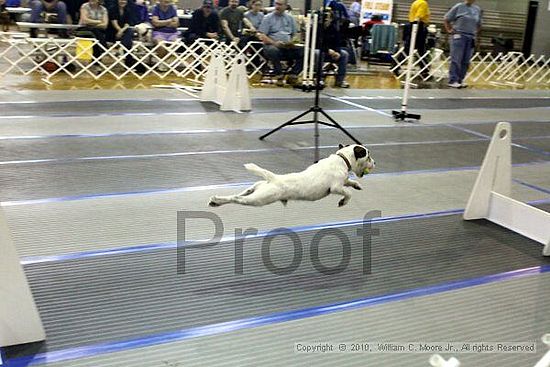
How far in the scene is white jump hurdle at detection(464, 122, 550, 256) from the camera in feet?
11.3

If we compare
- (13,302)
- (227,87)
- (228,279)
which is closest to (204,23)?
(227,87)

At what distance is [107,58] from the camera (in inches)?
428

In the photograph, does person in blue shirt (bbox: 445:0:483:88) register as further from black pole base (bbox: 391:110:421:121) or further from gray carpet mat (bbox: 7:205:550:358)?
gray carpet mat (bbox: 7:205:550:358)

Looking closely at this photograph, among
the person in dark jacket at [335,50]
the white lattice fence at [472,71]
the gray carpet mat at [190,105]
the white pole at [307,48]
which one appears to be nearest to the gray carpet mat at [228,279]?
the gray carpet mat at [190,105]

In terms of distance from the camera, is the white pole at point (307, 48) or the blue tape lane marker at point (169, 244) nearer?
the blue tape lane marker at point (169, 244)

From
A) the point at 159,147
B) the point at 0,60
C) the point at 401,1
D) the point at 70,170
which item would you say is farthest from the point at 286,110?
the point at 401,1

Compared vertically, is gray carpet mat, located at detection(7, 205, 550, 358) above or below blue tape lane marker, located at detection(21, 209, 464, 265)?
below

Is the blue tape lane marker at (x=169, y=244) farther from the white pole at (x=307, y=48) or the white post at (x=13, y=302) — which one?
the white pole at (x=307, y=48)

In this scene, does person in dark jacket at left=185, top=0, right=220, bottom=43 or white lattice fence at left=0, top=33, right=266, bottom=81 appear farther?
person in dark jacket at left=185, top=0, right=220, bottom=43

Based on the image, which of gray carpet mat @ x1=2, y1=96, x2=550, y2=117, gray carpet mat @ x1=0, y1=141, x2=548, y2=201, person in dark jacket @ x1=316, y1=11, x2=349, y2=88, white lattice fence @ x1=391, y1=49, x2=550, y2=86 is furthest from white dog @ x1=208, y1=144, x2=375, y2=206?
white lattice fence @ x1=391, y1=49, x2=550, y2=86

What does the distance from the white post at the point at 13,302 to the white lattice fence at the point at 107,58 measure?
21.1 ft

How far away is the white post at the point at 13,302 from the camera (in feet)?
6.59

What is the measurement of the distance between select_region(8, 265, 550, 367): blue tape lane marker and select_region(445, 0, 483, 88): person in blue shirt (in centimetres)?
800

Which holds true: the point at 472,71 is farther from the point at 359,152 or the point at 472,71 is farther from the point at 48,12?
the point at 359,152
